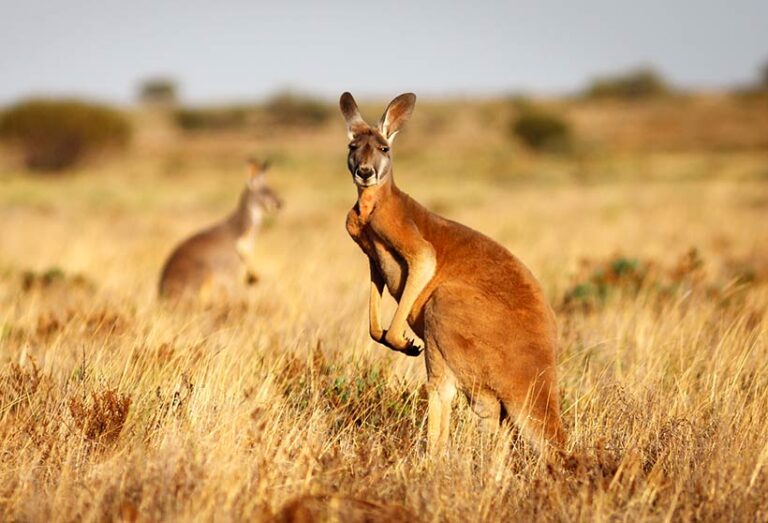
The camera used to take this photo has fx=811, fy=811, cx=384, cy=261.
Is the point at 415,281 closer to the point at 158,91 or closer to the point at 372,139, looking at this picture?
the point at 372,139

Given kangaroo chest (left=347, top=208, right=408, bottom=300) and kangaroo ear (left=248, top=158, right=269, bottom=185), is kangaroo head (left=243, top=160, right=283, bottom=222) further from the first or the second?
kangaroo chest (left=347, top=208, right=408, bottom=300)

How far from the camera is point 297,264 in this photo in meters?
11.3

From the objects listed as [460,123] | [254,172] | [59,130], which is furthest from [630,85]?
[254,172]

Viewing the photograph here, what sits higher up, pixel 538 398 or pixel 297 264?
pixel 538 398

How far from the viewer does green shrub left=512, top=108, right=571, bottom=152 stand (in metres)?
47.5

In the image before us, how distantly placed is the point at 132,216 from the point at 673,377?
15206 millimetres

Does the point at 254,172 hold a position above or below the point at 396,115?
below

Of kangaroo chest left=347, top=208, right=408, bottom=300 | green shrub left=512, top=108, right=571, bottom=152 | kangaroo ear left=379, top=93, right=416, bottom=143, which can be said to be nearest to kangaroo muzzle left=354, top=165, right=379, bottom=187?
kangaroo chest left=347, top=208, right=408, bottom=300

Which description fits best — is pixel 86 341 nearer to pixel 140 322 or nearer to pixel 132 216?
pixel 140 322

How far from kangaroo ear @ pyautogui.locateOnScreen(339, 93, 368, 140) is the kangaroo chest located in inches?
16.3

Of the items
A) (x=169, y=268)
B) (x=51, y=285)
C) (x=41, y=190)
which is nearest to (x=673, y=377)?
(x=169, y=268)

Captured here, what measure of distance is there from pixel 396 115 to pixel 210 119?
225ft

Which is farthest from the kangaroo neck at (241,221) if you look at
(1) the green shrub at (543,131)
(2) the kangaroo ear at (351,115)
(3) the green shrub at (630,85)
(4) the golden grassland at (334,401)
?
(3) the green shrub at (630,85)

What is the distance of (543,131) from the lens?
161 feet
